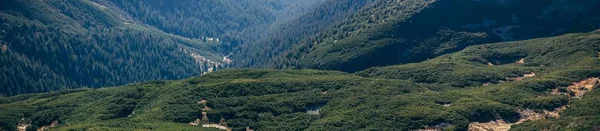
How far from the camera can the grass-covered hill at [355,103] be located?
137 meters

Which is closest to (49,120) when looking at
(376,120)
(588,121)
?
(376,120)

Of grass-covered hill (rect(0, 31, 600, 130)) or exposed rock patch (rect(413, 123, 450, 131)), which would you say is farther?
grass-covered hill (rect(0, 31, 600, 130))

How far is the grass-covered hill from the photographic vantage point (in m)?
137

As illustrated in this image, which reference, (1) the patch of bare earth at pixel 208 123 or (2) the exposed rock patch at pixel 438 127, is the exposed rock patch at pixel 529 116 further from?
(1) the patch of bare earth at pixel 208 123

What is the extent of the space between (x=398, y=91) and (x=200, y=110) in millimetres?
57249

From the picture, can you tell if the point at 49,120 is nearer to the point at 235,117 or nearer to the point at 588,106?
the point at 235,117

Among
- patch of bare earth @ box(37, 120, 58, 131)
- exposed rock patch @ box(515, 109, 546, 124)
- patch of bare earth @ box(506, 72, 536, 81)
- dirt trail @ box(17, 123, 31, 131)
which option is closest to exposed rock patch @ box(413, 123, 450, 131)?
exposed rock patch @ box(515, 109, 546, 124)

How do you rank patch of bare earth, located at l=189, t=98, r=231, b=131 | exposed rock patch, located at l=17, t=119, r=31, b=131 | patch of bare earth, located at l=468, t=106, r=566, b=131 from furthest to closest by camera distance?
exposed rock patch, located at l=17, t=119, r=31, b=131 → patch of bare earth, located at l=189, t=98, r=231, b=131 → patch of bare earth, located at l=468, t=106, r=566, b=131

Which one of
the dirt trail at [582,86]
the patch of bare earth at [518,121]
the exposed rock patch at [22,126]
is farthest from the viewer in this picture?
the exposed rock patch at [22,126]

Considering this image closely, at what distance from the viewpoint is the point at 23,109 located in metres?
177

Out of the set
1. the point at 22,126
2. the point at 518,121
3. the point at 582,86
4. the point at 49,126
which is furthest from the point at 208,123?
the point at 582,86

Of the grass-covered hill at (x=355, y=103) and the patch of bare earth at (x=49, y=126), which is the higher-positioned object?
the grass-covered hill at (x=355, y=103)

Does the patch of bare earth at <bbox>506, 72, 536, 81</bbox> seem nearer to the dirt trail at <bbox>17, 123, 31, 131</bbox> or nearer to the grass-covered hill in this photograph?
the grass-covered hill

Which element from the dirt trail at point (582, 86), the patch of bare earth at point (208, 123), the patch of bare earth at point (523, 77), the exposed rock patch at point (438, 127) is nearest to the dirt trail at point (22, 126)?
the patch of bare earth at point (208, 123)
